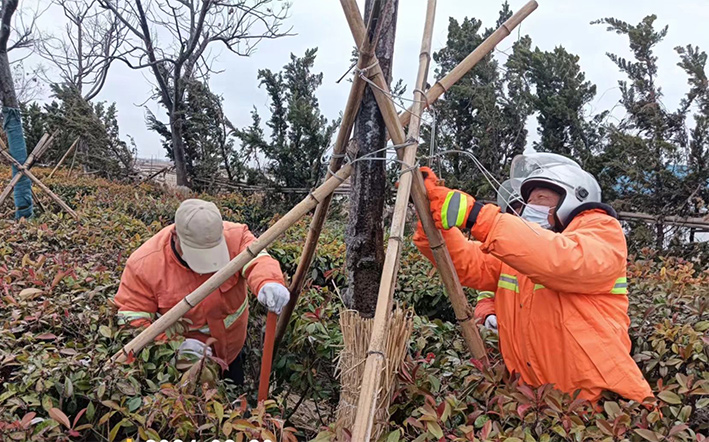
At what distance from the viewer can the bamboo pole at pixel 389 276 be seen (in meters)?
1.47

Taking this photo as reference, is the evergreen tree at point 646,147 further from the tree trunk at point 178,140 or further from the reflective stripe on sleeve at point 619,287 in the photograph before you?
the tree trunk at point 178,140

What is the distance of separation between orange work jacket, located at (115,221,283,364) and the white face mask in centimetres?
117

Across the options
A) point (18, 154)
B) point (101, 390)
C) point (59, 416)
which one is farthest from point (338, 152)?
point (18, 154)

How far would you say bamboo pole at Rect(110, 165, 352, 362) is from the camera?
6.53 feet

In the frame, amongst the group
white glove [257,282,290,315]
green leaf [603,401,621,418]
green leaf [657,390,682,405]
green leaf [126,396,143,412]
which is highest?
white glove [257,282,290,315]

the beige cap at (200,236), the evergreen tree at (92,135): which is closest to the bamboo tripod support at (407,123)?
the beige cap at (200,236)

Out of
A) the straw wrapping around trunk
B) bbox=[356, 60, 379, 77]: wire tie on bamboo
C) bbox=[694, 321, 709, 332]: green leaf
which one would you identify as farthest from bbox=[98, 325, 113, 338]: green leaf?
bbox=[694, 321, 709, 332]: green leaf

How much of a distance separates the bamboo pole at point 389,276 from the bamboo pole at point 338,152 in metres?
0.20

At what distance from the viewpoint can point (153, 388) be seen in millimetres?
1763

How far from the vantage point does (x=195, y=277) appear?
99.9 inches

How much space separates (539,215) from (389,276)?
73 cm

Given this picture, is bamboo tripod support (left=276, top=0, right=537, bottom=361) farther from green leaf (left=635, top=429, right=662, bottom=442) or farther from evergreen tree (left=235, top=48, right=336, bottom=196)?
evergreen tree (left=235, top=48, right=336, bottom=196)

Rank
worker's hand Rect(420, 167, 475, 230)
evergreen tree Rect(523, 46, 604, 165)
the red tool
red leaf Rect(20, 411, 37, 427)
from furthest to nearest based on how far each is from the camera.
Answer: evergreen tree Rect(523, 46, 604, 165) < the red tool < worker's hand Rect(420, 167, 475, 230) < red leaf Rect(20, 411, 37, 427)

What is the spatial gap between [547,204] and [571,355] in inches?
23.2
